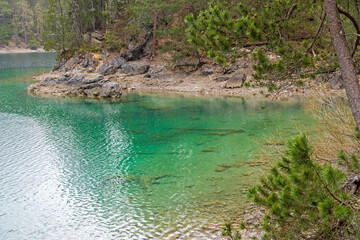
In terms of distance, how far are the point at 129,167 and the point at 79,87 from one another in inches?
814

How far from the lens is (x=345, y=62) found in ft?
19.4

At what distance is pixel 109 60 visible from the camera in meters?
43.2

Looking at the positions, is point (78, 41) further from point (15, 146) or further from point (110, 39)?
point (15, 146)

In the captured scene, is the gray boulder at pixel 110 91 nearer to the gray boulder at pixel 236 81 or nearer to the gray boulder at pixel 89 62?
the gray boulder at pixel 236 81

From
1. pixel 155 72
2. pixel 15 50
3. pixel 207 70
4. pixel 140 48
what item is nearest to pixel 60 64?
pixel 140 48

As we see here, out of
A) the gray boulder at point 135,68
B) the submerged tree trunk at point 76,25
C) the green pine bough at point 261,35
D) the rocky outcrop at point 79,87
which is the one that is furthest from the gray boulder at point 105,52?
the green pine bough at point 261,35

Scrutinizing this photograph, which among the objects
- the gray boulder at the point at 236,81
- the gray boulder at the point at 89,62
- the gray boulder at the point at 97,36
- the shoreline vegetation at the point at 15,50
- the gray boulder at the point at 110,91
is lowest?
the gray boulder at the point at 110,91

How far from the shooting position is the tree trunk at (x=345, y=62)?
568 cm

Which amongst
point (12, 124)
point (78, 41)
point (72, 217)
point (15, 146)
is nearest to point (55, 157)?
point (15, 146)

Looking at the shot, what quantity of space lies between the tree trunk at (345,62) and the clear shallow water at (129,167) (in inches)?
195

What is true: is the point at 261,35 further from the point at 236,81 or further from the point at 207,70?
the point at 207,70

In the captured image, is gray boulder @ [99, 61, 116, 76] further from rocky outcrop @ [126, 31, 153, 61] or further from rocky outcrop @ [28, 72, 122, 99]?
rocky outcrop @ [28, 72, 122, 99]

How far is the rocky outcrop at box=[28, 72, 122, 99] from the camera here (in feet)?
102

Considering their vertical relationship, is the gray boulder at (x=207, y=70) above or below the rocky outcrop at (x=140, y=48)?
below
